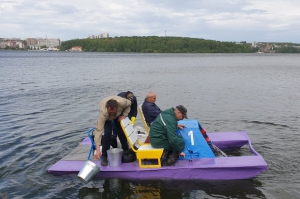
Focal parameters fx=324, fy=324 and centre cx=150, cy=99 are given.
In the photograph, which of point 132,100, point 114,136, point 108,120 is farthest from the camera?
point 132,100

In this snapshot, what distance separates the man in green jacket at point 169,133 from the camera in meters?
7.68

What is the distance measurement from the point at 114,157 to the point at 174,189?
5.61ft

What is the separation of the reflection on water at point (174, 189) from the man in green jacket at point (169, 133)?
620mm

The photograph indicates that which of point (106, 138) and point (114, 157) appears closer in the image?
point (114, 157)

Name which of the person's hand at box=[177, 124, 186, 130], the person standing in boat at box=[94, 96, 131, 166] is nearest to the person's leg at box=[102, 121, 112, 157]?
the person standing in boat at box=[94, 96, 131, 166]

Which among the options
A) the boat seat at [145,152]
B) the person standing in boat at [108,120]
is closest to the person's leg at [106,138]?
the person standing in boat at [108,120]

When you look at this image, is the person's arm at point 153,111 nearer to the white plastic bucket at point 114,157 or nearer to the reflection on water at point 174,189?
the white plastic bucket at point 114,157

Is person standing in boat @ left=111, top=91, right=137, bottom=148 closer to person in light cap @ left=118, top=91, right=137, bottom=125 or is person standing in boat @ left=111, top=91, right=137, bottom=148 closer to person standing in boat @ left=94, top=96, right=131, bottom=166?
person in light cap @ left=118, top=91, right=137, bottom=125

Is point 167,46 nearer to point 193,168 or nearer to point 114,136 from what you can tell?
point 114,136

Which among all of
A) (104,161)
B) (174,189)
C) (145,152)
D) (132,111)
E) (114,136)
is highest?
(132,111)

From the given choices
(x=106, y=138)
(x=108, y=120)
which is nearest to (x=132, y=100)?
(x=108, y=120)

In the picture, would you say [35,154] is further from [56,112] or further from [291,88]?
[291,88]

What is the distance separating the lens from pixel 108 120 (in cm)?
826

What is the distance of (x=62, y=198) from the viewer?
25.2ft
